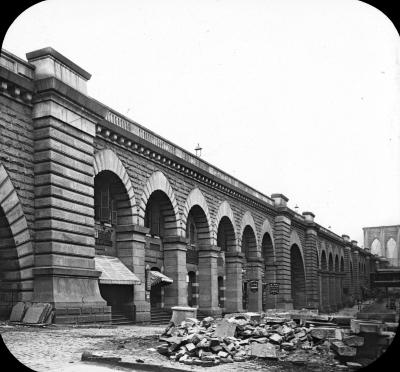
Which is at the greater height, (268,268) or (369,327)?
(268,268)

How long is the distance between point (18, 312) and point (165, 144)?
11525 mm

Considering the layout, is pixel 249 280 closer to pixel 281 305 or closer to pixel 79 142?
pixel 281 305

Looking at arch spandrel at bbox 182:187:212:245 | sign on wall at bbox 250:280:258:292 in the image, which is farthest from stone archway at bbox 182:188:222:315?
sign on wall at bbox 250:280:258:292

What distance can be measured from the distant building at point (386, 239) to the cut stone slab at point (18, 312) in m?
108

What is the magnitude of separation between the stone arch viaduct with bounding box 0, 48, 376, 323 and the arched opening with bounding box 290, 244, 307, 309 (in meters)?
11.1

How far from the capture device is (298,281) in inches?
1789

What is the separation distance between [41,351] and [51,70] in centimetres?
881

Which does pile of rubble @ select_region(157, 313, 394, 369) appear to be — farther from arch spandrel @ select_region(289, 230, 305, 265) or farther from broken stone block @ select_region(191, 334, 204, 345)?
arch spandrel @ select_region(289, 230, 305, 265)

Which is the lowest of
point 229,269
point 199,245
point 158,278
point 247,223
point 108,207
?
point 158,278

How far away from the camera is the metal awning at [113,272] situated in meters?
17.9

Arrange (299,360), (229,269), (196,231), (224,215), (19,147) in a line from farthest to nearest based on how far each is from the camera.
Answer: (229,269) < (224,215) < (196,231) < (19,147) < (299,360)

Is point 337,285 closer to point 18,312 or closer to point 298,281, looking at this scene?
point 298,281

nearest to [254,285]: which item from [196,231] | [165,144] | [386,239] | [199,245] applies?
[199,245]

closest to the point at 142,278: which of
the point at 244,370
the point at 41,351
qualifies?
the point at 41,351
